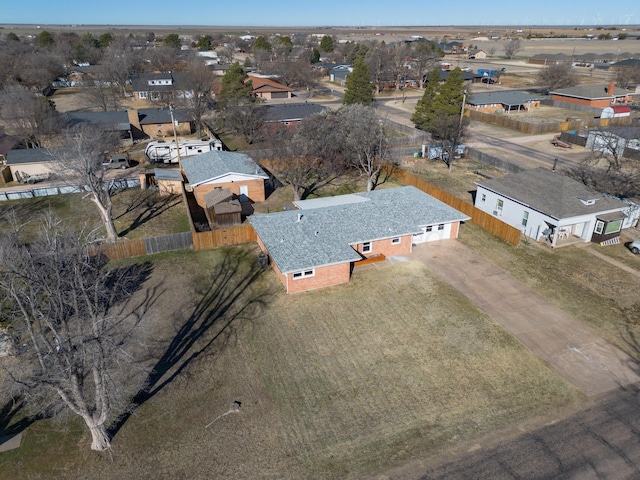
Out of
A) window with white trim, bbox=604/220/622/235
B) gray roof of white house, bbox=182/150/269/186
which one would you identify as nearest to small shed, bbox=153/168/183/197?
gray roof of white house, bbox=182/150/269/186

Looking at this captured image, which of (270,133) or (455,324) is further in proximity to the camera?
(270,133)

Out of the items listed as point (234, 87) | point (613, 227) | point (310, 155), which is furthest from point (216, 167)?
point (613, 227)

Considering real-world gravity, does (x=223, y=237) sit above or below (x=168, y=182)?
below

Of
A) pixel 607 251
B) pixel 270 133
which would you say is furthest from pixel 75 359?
pixel 270 133

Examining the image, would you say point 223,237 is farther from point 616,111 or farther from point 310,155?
point 616,111

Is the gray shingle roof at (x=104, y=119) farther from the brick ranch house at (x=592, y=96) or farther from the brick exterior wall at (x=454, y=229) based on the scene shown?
the brick ranch house at (x=592, y=96)

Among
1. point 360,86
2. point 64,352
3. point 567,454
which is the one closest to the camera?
point 64,352

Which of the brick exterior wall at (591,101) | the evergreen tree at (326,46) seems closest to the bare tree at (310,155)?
the brick exterior wall at (591,101)

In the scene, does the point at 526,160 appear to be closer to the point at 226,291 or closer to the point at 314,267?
the point at 314,267
